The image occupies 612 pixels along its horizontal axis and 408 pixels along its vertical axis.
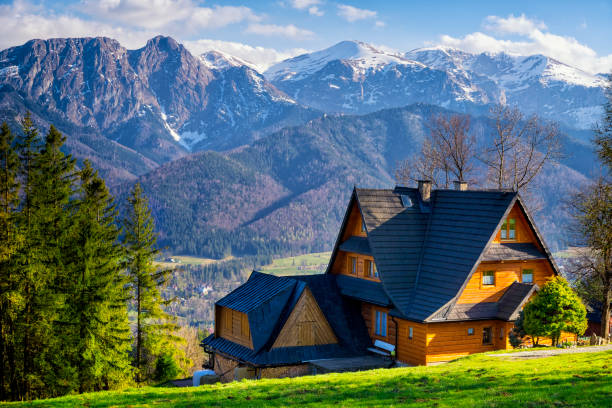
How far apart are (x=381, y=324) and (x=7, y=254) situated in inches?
828

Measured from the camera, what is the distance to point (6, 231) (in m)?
35.6

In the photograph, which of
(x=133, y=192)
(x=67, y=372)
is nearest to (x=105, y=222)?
(x=133, y=192)

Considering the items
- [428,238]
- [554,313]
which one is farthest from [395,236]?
[554,313]

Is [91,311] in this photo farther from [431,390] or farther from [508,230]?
[508,230]

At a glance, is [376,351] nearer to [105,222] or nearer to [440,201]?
[440,201]

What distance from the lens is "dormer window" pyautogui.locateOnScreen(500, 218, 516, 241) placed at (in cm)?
3825

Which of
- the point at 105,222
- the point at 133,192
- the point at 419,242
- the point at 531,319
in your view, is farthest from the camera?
the point at 133,192

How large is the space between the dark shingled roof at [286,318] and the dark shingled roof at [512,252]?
29.0 ft

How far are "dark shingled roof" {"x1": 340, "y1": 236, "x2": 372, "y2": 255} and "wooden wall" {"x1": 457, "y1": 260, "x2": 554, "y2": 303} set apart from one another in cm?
633

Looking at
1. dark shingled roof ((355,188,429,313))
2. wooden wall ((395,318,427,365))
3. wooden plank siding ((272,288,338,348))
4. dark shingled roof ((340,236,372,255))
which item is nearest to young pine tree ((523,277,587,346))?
wooden wall ((395,318,427,365))

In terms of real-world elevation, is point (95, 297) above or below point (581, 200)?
below

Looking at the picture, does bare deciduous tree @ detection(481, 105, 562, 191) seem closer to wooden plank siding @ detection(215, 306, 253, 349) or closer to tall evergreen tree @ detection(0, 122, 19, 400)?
wooden plank siding @ detection(215, 306, 253, 349)

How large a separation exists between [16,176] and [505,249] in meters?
27.5

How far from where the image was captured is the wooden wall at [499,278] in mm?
36594
